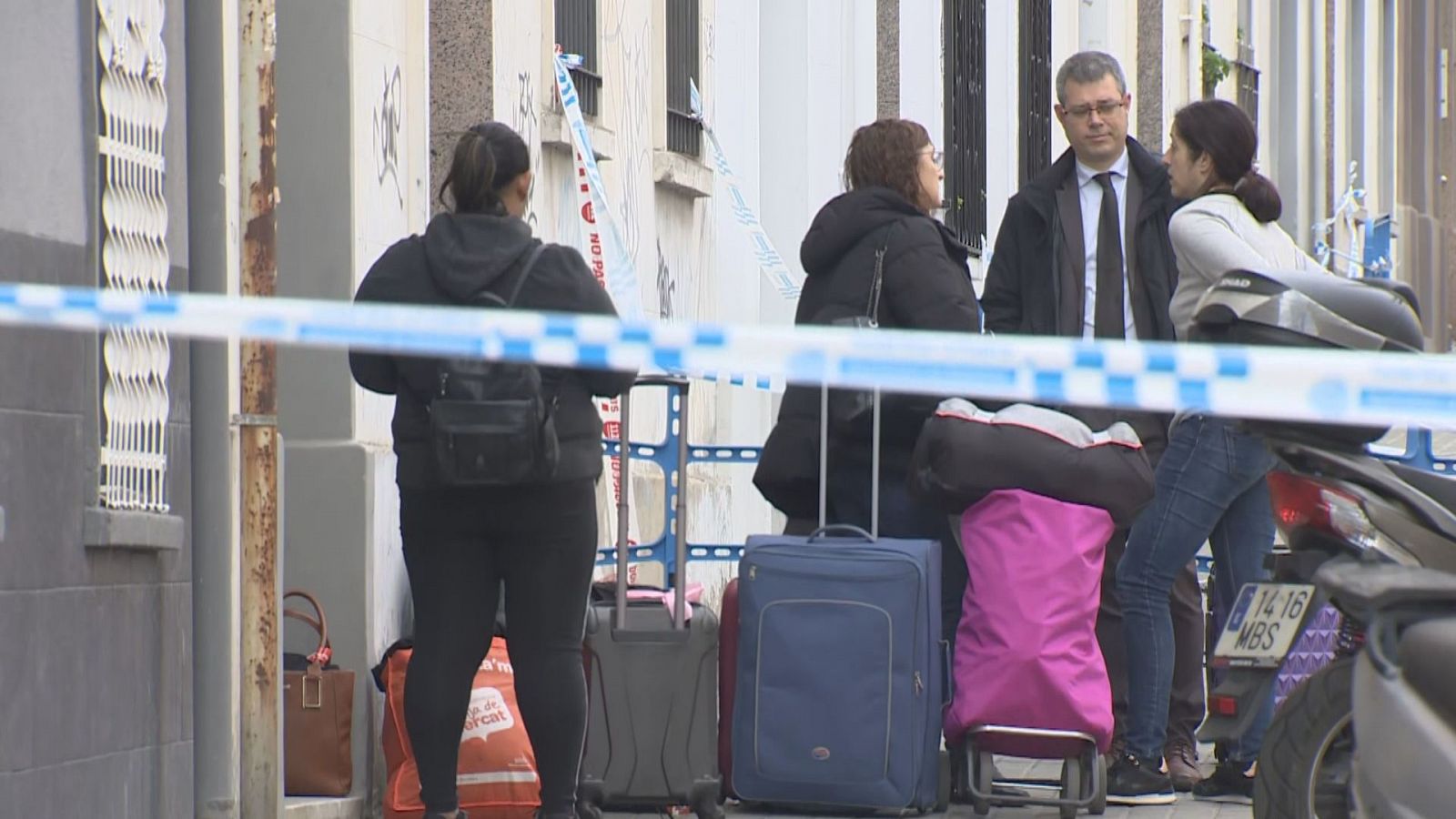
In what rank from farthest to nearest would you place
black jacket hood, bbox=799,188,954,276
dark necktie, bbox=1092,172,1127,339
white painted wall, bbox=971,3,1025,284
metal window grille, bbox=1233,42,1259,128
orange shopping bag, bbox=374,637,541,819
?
metal window grille, bbox=1233,42,1259,128 < white painted wall, bbox=971,3,1025,284 < dark necktie, bbox=1092,172,1127,339 < black jacket hood, bbox=799,188,954,276 < orange shopping bag, bbox=374,637,541,819

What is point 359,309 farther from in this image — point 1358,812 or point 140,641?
point 140,641

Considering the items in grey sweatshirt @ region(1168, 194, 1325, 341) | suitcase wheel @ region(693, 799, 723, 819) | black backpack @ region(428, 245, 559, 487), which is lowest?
suitcase wheel @ region(693, 799, 723, 819)

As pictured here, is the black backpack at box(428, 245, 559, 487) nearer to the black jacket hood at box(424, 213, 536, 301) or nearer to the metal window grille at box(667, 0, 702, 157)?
the black jacket hood at box(424, 213, 536, 301)

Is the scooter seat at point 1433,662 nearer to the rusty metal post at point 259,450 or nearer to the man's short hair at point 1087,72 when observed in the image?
the rusty metal post at point 259,450

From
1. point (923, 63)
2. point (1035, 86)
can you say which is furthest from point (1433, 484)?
point (1035, 86)

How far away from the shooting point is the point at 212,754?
248 inches

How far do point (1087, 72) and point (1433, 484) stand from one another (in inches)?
129

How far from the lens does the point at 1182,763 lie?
7699 mm

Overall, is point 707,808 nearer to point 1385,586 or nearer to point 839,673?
point 839,673

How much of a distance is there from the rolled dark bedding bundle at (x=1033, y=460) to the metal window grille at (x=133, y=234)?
206cm

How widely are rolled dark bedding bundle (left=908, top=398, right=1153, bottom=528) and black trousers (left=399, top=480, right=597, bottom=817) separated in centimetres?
119

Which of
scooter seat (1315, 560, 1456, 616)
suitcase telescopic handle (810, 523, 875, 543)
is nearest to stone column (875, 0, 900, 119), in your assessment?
suitcase telescopic handle (810, 523, 875, 543)

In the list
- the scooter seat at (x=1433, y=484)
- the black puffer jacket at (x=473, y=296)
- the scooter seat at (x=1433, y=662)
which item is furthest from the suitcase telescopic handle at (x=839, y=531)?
the scooter seat at (x=1433, y=662)

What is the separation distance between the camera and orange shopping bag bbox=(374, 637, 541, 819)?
6848 mm
